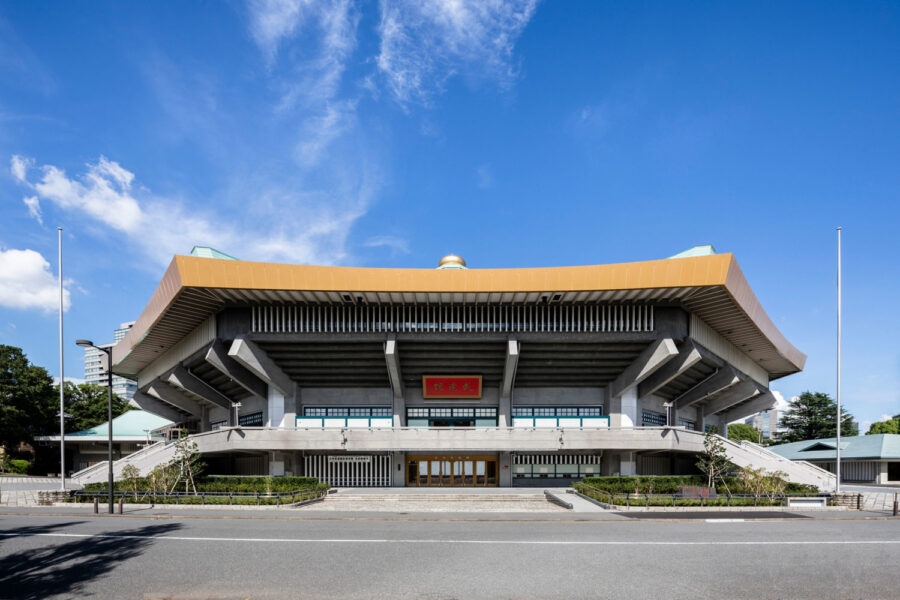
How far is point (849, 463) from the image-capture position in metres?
56.7

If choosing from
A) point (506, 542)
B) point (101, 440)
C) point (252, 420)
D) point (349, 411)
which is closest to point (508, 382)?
point (349, 411)

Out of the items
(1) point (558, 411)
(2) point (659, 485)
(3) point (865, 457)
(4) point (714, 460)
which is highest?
(1) point (558, 411)

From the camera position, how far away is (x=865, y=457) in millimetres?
52219

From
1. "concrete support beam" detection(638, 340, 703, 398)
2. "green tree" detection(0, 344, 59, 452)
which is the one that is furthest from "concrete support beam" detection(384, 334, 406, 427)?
"green tree" detection(0, 344, 59, 452)

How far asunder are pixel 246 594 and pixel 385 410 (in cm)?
3201

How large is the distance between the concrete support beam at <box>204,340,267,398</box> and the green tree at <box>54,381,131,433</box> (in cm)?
4948

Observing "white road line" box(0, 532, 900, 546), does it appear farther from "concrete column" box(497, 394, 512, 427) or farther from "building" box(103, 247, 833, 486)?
"concrete column" box(497, 394, 512, 427)

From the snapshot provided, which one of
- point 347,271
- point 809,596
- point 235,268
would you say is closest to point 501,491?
point 347,271

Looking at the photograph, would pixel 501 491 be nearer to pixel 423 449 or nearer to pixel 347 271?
pixel 423 449

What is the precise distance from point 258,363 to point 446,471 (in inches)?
591

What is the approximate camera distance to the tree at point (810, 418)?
76438 mm

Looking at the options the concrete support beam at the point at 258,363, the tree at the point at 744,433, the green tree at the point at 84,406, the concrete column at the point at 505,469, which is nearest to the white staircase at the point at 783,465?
the concrete column at the point at 505,469

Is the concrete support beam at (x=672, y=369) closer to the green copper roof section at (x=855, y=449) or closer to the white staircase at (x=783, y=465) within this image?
the white staircase at (x=783, y=465)

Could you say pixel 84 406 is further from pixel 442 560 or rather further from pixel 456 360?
pixel 442 560
